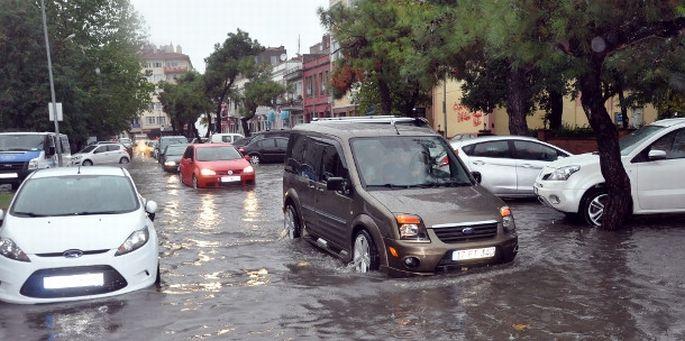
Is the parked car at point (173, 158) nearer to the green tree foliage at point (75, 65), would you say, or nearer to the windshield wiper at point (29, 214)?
the green tree foliage at point (75, 65)

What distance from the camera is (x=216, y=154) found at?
21516 mm

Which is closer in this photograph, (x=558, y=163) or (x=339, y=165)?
(x=339, y=165)

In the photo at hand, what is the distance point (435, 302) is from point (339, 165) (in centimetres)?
266

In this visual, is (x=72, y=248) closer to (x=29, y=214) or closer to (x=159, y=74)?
(x=29, y=214)

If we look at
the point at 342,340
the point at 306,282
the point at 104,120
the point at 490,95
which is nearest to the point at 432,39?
the point at 490,95

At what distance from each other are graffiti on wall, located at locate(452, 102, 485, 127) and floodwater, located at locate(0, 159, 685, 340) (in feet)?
88.6

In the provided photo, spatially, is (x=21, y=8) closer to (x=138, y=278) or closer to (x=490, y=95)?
(x=490, y=95)

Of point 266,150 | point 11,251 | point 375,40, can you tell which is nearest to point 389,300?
point 11,251

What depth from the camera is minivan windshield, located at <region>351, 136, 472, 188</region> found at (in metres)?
8.44

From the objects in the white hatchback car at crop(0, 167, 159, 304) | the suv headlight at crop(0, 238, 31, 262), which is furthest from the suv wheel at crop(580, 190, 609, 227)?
the suv headlight at crop(0, 238, 31, 262)

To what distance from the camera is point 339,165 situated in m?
8.83

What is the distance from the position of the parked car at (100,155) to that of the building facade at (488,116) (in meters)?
20.4

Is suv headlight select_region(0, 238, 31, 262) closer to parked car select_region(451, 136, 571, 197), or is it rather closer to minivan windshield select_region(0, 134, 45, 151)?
parked car select_region(451, 136, 571, 197)

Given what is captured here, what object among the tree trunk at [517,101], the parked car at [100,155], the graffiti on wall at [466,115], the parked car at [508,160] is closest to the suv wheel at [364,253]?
the parked car at [508,160]
